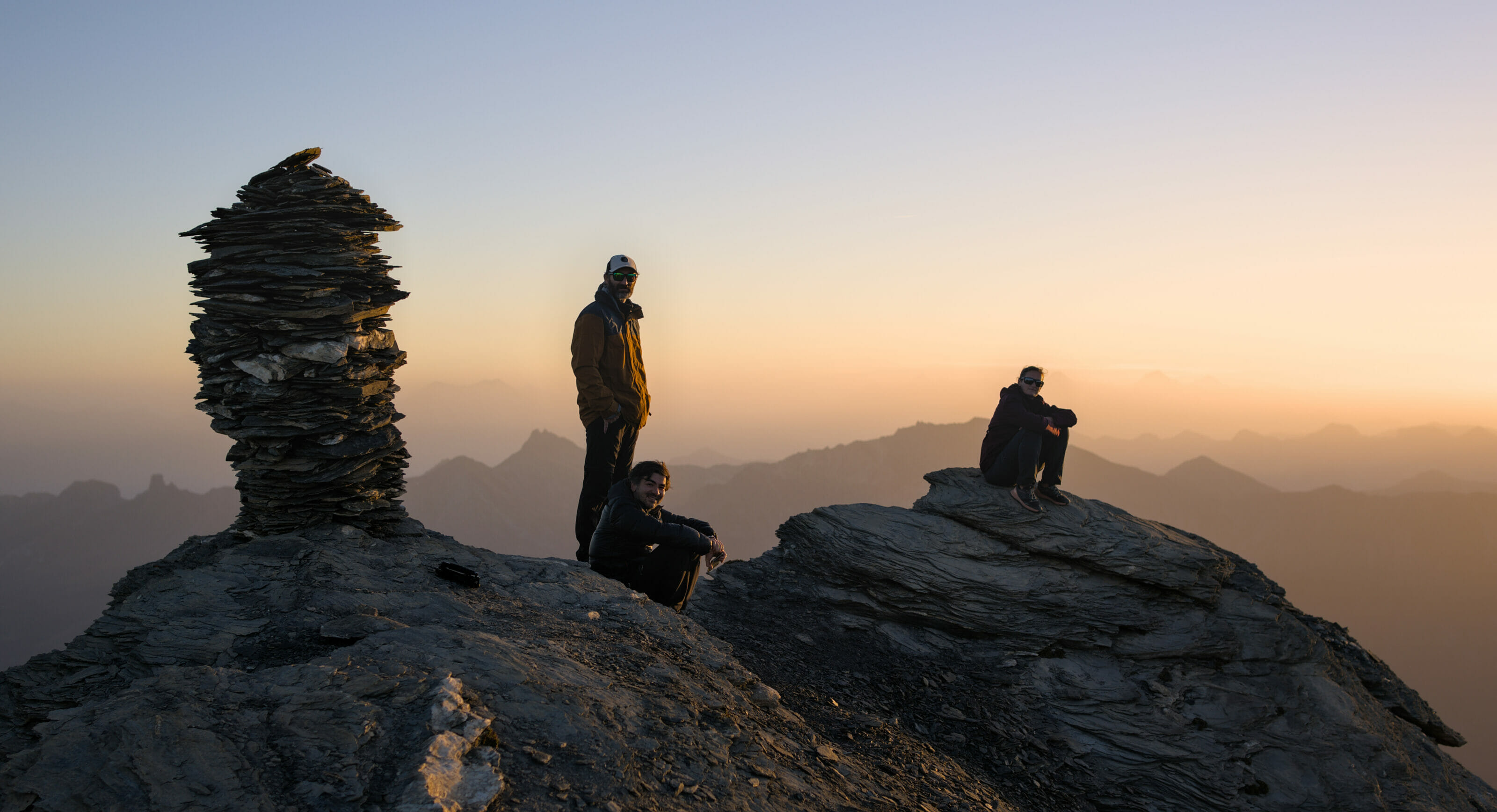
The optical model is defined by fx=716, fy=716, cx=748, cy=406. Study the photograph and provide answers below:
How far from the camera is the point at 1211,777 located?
1065cm

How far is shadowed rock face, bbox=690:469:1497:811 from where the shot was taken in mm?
10391

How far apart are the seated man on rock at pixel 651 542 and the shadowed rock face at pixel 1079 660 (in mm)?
1594

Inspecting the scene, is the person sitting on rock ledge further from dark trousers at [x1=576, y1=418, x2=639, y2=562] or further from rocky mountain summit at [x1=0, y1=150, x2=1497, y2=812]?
dark trousers at [x1=576, y1=418, x2=639, y2=562]

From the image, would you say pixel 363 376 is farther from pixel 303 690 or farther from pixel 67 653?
pixel 303 690

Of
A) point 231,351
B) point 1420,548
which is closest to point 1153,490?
point 1420,548

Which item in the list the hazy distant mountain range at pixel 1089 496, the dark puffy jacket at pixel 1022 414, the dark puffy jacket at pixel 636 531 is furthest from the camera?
the hazy distant mountain range at pixel 1089 496

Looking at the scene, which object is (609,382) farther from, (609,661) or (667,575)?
(609,661)

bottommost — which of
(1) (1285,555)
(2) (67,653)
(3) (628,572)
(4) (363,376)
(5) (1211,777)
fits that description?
(1) (1285,555)

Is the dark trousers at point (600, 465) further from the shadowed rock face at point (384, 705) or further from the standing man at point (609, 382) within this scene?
the shadowed rock face at point (384, 705)

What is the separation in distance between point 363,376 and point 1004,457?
1110cm

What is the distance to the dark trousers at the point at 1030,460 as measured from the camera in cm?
1312

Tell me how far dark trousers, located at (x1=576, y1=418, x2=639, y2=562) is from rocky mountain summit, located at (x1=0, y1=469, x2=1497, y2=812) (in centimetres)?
122

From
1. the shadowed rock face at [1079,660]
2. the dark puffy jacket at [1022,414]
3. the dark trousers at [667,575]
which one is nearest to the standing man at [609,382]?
the dark trousers at [667,575]

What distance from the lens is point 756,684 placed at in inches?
325
